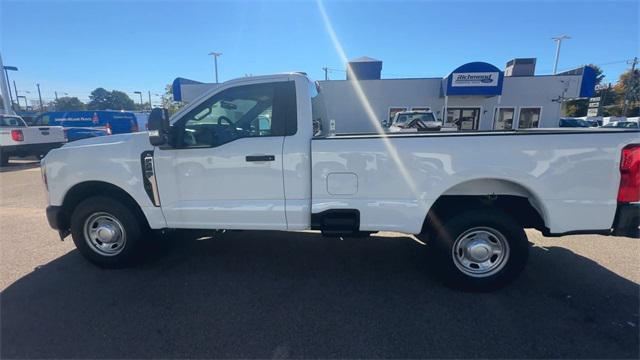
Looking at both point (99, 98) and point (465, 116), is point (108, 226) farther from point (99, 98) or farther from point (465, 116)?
point (99, 98)

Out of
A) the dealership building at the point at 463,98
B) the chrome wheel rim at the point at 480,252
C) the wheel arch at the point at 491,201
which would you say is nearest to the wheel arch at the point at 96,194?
the wheel arch at the point at 491,201

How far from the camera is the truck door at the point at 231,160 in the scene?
3.14 metres

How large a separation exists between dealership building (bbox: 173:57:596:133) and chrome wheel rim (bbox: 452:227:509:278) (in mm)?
18385

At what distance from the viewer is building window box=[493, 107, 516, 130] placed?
74.2 feet

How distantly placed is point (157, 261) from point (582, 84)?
2779 cm

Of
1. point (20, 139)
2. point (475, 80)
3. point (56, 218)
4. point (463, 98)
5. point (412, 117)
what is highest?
point (475, 80)

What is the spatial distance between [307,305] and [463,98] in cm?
2307

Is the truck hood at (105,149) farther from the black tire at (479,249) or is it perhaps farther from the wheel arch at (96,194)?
the black tire at (479,249)

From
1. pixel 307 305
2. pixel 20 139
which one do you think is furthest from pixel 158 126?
A: pixel 20 139

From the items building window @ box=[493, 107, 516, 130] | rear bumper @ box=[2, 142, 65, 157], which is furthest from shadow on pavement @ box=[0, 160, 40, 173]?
building window @ box=[493, 107, 516, 130]

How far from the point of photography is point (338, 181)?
3.04 metres

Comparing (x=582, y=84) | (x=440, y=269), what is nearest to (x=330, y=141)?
(x=440, y=269)

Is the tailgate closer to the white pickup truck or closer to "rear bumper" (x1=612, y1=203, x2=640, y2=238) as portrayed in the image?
the white pickup truck

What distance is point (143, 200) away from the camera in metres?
3.37
